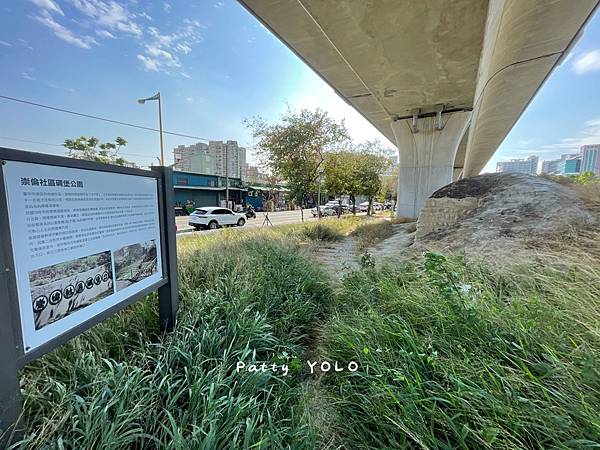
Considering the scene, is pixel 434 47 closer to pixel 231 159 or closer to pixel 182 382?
pixel 182 382

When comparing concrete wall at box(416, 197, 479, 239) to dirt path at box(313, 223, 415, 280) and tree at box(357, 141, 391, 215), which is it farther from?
tree at box(357, 141, 391, 215)

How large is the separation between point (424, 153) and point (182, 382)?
54.7ft

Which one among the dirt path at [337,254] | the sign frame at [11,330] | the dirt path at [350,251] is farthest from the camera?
the dirt path at [350,251]

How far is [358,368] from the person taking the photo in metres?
2.15

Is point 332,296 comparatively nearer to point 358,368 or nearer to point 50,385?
point 358,368

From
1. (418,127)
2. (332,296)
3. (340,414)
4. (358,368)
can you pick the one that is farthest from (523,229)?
(418,127)

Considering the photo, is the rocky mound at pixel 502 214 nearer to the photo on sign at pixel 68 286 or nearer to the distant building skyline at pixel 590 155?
the photo on sign at pixel 68 286

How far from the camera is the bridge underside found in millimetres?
5754

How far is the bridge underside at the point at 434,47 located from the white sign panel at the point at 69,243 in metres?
5.99

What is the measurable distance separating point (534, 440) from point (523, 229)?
5.08 meters

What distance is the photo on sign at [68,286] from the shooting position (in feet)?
4.34

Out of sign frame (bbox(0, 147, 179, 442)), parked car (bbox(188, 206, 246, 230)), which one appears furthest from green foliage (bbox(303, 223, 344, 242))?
parked car (bbox(188, 206, 246, 230))

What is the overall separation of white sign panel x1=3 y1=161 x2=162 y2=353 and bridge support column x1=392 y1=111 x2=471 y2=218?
51.2 ft

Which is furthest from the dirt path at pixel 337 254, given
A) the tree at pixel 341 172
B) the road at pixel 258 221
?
the tree at pixel 341 172
